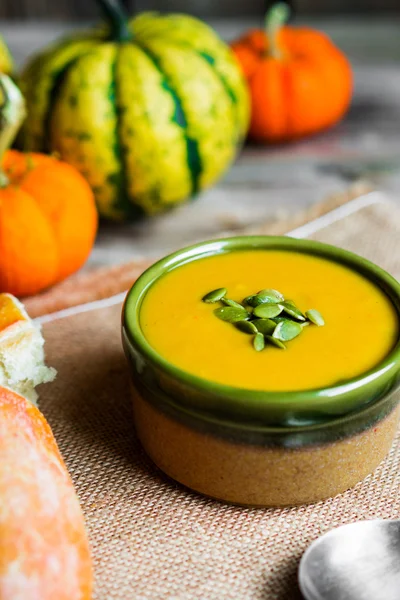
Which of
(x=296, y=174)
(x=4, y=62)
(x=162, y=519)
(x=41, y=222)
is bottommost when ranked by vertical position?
(x=296, y=174)

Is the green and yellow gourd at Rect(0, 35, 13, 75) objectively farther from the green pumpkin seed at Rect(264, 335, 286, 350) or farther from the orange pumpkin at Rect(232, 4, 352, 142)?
the green pumpkin seed at Rect(264, 335, 286, 350)

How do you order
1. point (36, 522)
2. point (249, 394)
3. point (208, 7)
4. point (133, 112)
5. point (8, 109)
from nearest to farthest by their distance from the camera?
point (36, 522) < point (249, 394) < point (8, 109) < point (133, 112) < point (208, 7)

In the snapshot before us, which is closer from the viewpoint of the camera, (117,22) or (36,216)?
(36,216)

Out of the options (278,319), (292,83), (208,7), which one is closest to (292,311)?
(278,319)

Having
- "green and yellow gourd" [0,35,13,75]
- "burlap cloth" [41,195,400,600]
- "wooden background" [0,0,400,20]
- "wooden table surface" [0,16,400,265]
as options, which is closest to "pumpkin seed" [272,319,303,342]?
"burlap cloth" [41,195,400,600]

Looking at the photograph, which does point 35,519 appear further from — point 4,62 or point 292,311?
point 4,62

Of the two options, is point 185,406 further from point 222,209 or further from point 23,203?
point 222,209

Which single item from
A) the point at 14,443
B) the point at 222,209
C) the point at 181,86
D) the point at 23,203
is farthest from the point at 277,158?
the point at 14,443
